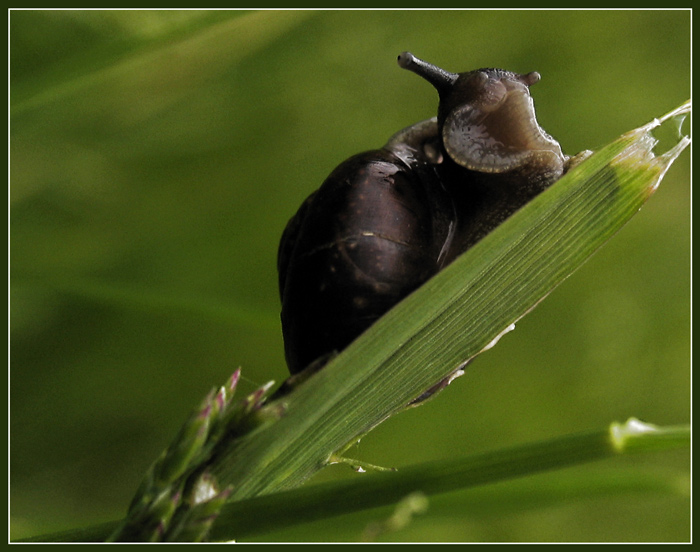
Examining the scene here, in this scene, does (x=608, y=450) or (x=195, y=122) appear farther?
(x=195, y=122)

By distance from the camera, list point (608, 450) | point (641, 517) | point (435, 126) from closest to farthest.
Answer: point (608, 450) → point (435, 126) → point (641, 517)

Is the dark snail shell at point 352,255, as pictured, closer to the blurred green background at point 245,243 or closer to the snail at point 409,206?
the snail at point 409,206

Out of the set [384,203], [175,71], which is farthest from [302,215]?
[175,71]

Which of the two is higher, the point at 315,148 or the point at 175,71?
the point at 175,71

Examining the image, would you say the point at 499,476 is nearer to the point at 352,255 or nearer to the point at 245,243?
the point at 352,255

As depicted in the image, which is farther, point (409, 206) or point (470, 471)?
point (409, 206)

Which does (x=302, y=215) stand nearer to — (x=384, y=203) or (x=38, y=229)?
(x=384, y=203)

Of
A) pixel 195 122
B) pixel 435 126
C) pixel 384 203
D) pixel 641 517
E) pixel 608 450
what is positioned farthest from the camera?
pixel 641 517

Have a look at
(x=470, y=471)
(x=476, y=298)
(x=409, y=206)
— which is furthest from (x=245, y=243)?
(x=470, y=471)
